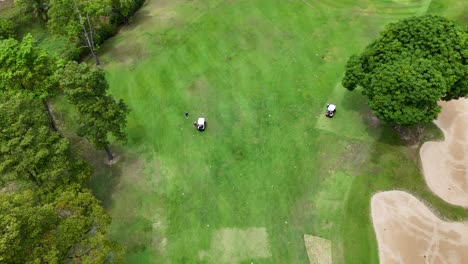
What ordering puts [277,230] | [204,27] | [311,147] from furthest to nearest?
[204,27] < [311,147] < [277,230]

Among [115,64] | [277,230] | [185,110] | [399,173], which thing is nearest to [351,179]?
[399,173]

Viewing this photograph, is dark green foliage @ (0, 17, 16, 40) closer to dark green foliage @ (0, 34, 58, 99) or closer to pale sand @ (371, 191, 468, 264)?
dark green foliage @ (0, 34, 58, 99)

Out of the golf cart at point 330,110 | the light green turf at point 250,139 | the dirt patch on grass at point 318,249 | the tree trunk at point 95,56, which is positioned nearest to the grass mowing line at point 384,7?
the light green turf at point 250,139

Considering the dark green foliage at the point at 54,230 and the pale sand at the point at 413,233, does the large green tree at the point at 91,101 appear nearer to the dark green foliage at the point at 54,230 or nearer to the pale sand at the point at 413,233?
the dark green foliage at the point at 54,230

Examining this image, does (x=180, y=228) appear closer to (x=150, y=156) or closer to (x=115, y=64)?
(x=150, y=156)

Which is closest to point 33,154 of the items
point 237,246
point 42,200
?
point 42,200

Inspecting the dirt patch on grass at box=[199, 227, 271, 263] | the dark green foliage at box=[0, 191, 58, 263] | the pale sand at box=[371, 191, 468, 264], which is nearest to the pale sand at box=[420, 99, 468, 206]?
the pale sand at box=[371, 191, 468, 264]
